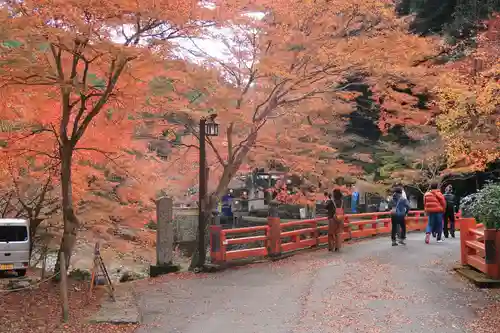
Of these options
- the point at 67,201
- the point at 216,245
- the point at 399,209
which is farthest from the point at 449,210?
the point at 67,201

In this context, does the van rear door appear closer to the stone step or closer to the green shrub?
the stone step

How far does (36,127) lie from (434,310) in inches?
340

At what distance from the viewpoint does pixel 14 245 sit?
16.3 m

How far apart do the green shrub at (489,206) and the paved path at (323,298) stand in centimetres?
129

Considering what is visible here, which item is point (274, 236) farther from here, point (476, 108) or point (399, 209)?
point (476, 108)

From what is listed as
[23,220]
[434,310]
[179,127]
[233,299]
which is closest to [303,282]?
[233,299]

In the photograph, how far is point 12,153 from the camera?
1132 centimetres

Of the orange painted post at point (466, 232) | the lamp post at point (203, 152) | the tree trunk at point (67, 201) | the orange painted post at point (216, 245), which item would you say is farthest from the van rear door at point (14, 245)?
the orange painted post at point (466, 232)

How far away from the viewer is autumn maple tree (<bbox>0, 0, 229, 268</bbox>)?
8266 mm

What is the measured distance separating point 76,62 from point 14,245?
9039mm

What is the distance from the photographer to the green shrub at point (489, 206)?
29.1ft

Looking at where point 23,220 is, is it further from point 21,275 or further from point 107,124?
point 107,124

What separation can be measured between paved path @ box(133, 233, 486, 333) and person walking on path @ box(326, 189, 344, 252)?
1.42m

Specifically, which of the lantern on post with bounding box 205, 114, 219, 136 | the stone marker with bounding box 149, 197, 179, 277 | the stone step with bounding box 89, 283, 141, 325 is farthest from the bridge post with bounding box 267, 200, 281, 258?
the stone step with bounding box 89, 283, 141, 325
